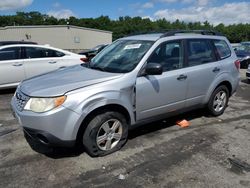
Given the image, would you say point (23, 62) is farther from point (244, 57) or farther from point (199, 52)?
point (244, 57)

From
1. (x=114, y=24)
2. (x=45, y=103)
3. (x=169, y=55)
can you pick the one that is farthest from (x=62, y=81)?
(x=114, y=24)

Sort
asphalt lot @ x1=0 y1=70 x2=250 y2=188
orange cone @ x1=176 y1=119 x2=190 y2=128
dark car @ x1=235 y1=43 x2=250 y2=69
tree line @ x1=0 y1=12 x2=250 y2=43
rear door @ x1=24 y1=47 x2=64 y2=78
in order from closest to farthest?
asphalt lot @ x1=0 y1=70 x2=250 y2=188, orange cone @ x1=176 y1=119 x2=190 y2=128, rear door @ x1=24 y1=47 x2=64 y2=78, dark car @ x1=235 y1=43 x2=250 y2=69, tree line @ x1=0 y1=12 x2=250 y2=43

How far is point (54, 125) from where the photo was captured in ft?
12.3

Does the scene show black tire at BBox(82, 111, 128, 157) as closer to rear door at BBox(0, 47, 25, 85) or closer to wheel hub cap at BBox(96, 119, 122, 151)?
wheel hub cap at BBox(96, 119, 122, 151)

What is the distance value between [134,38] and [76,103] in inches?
80.9

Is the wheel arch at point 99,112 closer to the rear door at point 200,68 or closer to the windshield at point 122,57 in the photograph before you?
the windshield at point 122,57

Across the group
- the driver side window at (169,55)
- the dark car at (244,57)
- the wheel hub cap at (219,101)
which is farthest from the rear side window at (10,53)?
the dark car at (244,57)

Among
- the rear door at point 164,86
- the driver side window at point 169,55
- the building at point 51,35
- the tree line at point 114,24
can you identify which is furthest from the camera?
the tree line at point 114,24

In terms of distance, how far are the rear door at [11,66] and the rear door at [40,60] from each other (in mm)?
197

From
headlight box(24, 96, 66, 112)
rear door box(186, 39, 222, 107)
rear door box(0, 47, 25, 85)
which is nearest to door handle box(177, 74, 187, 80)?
rear door box(186, 39, 222, 107)

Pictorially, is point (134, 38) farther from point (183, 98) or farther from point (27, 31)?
point (27, 31)

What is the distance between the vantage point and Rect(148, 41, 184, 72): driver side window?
4793 mm

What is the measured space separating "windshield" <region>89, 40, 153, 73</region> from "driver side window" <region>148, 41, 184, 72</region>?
184mm

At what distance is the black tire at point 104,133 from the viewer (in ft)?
13.3
